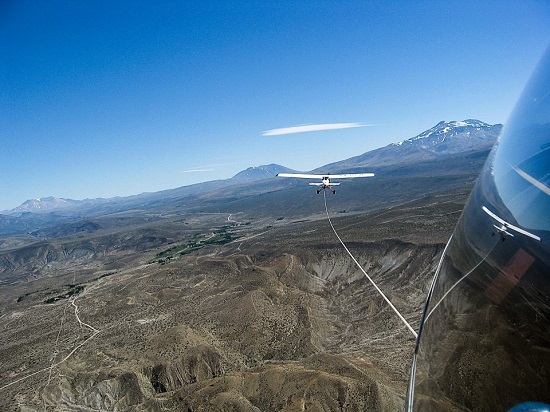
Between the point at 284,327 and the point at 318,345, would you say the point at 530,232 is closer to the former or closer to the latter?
the point at 318,345

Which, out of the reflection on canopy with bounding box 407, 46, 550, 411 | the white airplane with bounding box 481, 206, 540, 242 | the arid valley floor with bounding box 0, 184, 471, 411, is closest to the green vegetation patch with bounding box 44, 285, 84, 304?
the arid valley floor with bounding box 0, 184, 471, 411

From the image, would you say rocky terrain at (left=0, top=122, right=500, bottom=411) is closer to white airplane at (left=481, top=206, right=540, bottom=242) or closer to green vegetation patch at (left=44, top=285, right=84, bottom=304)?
green vegetation patch at (left=44, top=285, right=84, bottom=304)

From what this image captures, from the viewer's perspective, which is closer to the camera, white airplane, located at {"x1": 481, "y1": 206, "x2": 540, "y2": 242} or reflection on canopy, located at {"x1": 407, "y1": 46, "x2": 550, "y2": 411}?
reflection on canopy, located at {"x1": 407, "y1": 46, "x2": 550, "y2": 411}

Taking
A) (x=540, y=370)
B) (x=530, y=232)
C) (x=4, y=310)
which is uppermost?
(x=530, y=232)

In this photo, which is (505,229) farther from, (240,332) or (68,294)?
(68,294)

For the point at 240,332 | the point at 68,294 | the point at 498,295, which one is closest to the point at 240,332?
the point at 240,332

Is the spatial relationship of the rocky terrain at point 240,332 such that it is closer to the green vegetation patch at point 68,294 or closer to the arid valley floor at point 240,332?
the arid valley floor at point 240,332

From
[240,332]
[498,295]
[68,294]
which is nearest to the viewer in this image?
[498,295]

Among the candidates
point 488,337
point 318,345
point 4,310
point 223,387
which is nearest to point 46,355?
point 223,387
